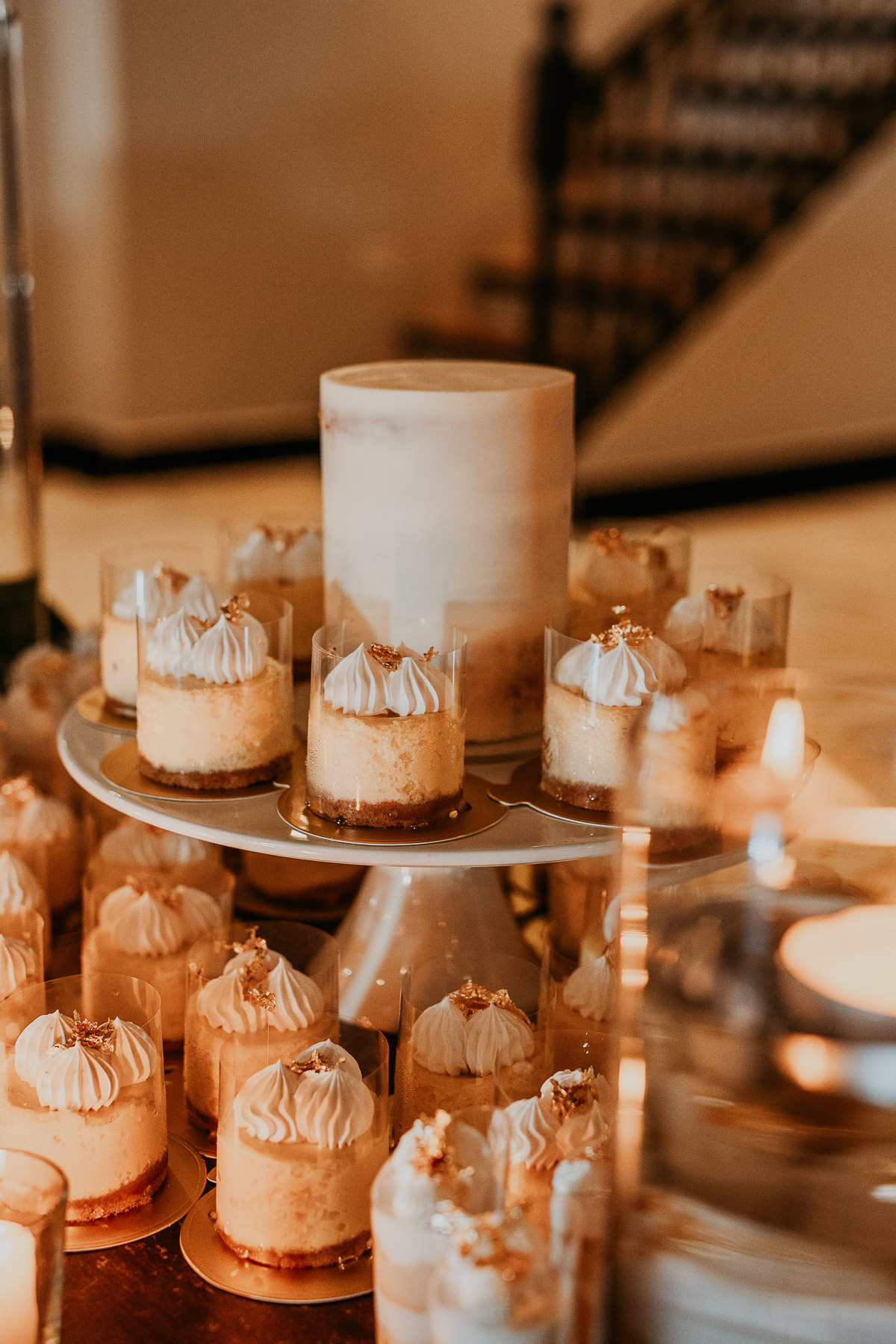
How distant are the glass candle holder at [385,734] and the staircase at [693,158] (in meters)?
4.69

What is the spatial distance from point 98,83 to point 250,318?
1262mm

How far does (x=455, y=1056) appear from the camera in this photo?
156 centimetres

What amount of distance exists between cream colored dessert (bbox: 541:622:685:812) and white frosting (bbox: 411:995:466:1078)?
269mm

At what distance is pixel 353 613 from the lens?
5.65ft

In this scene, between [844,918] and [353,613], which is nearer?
[844,918]

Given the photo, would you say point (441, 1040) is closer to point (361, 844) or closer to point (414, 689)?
point (361, 844)

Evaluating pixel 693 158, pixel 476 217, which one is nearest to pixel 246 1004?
pixel 693 158

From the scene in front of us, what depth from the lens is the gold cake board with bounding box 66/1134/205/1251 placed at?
1473 mm

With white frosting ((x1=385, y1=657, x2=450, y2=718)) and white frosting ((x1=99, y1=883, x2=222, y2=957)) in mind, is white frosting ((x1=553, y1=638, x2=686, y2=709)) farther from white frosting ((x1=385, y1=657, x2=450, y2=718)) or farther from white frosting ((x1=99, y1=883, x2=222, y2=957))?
white frosting ((x1=99, y1=883, x2=222, y2=957))

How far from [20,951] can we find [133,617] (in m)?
0.44

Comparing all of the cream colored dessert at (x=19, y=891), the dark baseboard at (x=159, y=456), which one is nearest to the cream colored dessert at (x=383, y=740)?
the cream colored dessert at (x=19, y=891)

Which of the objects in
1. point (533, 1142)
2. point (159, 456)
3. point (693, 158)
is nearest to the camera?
point (533, 1142)

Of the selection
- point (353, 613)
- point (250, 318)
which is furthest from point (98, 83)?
point (353, 613)

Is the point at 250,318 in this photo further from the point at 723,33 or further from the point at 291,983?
the point at 291,983
